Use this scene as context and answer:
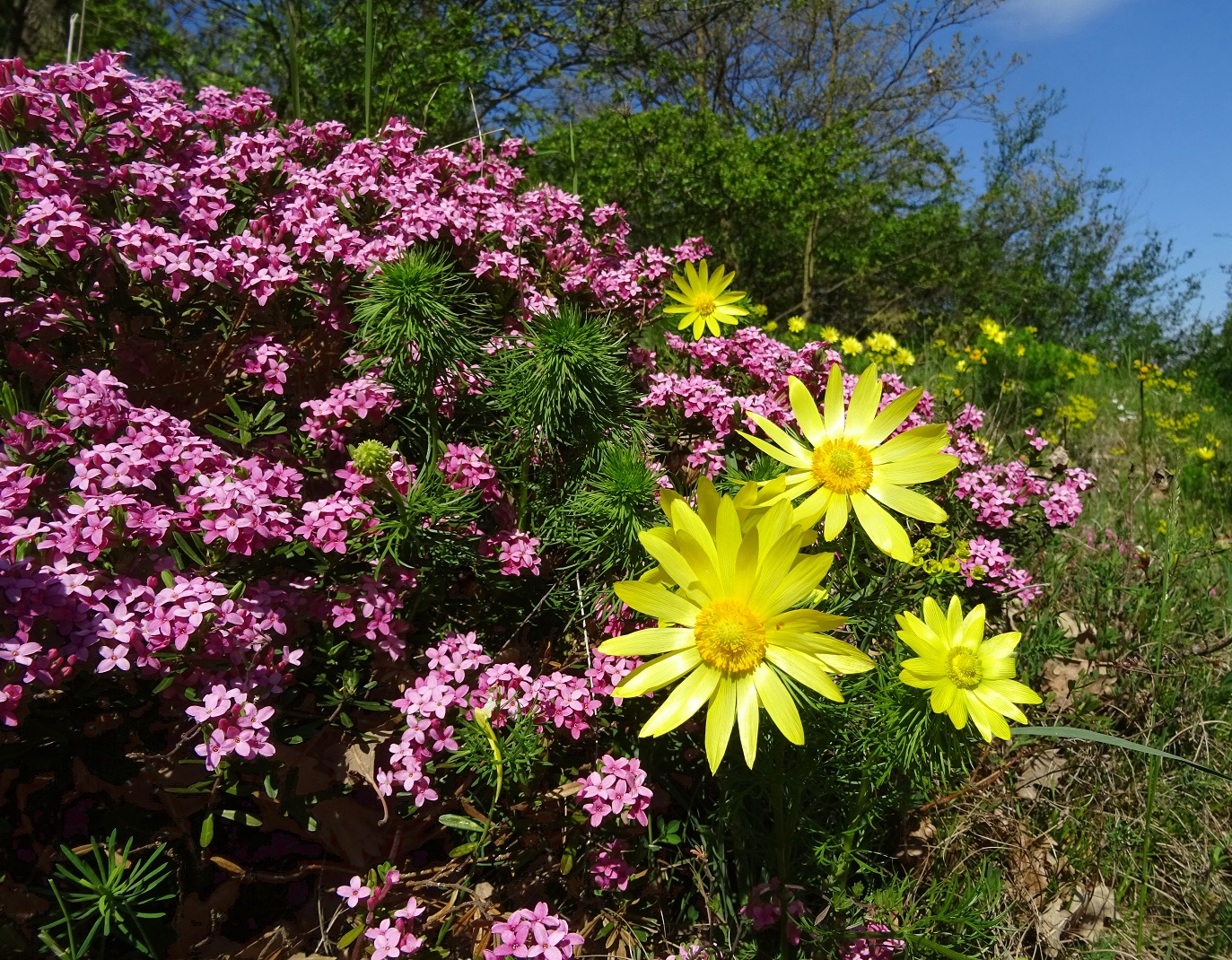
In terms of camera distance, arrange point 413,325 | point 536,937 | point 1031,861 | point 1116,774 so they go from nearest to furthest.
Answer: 1. point 536,937
2. point 413,325
3. point 1031,861
4. point 1116,774

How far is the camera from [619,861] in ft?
5.16

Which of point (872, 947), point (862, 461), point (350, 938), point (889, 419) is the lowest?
point (350, 938)

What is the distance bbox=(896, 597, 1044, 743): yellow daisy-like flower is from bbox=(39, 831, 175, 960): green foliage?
1.32 m

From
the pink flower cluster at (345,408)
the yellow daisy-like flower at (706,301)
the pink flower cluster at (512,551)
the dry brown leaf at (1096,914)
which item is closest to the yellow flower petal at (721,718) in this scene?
the pink flower cluster at (512,551)

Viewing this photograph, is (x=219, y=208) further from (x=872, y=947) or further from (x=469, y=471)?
(x=872, y=947)

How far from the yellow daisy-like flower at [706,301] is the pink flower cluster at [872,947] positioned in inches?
63.5

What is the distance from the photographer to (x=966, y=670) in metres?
1.37

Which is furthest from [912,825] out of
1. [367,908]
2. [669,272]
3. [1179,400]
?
[1179,400]

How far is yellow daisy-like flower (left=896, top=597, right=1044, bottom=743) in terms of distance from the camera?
1330 mm

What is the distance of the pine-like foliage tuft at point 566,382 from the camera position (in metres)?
1.76

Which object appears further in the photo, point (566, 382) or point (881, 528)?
point (566, 382)

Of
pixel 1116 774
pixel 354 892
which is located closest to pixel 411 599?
pixel 354 892

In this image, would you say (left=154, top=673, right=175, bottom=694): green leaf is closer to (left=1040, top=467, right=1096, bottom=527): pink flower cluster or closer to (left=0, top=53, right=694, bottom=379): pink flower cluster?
(left=0, top=53, right=694, bottom=379): pink flower cluster

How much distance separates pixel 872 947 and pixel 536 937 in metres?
0.72
